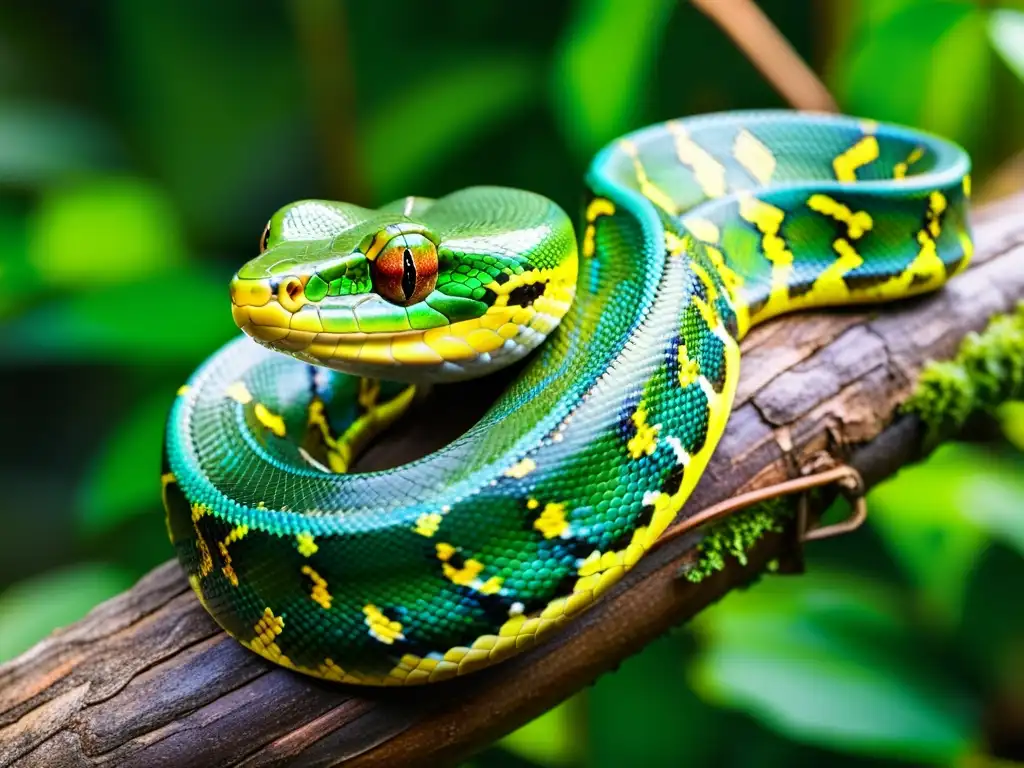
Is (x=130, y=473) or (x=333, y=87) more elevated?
(x=333, y=87)

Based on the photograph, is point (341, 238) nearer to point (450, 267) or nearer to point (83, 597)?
point (450, 267)

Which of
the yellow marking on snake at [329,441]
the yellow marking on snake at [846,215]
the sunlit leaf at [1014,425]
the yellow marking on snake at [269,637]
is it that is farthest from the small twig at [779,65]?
the yellow marking on snake at [269,637]

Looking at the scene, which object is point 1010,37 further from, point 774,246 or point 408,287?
point 408,287

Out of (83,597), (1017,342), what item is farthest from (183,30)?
(1017,342)

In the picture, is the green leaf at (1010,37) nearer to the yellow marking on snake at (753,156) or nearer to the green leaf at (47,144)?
the yellow marking on snake at (753,156)

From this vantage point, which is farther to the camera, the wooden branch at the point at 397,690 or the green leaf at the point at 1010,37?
the green leaf at the point at 1010,37

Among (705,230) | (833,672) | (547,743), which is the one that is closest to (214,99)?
(705,230)

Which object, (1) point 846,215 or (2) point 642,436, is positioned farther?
(1) point 846,215
